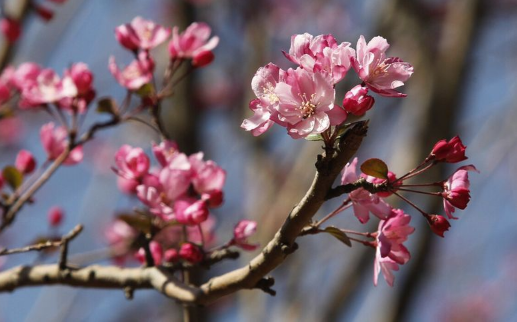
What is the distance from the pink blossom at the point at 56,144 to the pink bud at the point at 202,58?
45 cm

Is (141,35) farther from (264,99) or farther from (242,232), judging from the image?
(264,99)

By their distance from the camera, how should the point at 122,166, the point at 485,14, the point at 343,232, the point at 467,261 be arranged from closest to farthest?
the point at 343,232, the point at 122,166, the point at 485,14, the point at 467,261

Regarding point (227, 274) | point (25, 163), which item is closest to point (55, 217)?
point (25, 163)

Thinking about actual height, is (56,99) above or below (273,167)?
above

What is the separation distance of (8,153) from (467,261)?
13.2 ft

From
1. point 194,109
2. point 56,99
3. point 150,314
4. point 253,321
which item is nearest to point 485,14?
point 194,109

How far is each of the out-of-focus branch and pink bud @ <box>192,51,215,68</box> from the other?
2.10 feet

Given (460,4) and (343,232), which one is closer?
(343,232)

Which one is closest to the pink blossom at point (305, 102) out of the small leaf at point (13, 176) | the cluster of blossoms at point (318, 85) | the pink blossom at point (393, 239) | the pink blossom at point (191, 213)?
the cluster of blossoms at point (318, 85)

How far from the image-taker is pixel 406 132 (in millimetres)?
3494

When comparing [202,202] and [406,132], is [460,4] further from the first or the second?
[202,202]

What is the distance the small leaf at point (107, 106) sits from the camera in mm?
1770

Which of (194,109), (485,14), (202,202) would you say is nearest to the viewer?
(202,202)

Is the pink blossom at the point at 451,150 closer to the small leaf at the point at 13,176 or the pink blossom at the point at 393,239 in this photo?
the pink blossom at the point at 393,239
